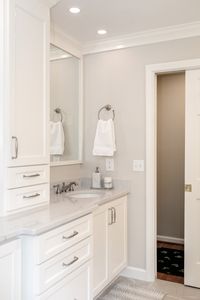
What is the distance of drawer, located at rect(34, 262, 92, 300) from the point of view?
5.77 ft

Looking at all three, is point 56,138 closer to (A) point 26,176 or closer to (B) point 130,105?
(B) point 130,105

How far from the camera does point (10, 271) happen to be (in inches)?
60.5

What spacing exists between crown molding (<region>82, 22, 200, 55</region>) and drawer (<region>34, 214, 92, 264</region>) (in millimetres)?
1879

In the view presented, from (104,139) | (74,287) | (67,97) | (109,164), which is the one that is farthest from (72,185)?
(74,287)

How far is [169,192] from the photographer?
4309 mm

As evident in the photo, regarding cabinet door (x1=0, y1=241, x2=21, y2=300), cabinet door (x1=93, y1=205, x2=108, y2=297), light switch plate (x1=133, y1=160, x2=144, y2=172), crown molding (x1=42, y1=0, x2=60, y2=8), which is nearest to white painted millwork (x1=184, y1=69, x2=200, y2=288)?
light switch plate (x1=133, y1=160, x2=144, y2=172)

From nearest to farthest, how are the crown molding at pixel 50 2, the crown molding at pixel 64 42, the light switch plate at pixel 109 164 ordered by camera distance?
1. the crown molding at pixel 50 2
2. the crown molding at pixel 64 42
3. the light switch plate at pixel 109 164

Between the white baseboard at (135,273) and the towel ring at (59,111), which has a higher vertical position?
the towel ring at (59,111)

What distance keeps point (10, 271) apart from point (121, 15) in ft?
7.19

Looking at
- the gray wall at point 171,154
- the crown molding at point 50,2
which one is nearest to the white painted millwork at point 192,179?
the gray wall at point 171,154

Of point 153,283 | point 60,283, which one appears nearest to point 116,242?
point 153,283

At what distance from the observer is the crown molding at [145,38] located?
2.81 meters

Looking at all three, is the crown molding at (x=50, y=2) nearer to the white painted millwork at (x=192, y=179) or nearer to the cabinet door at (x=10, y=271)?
the white painted millwork at (x=192, y=179)

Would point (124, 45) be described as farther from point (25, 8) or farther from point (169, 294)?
point (169, 294)
